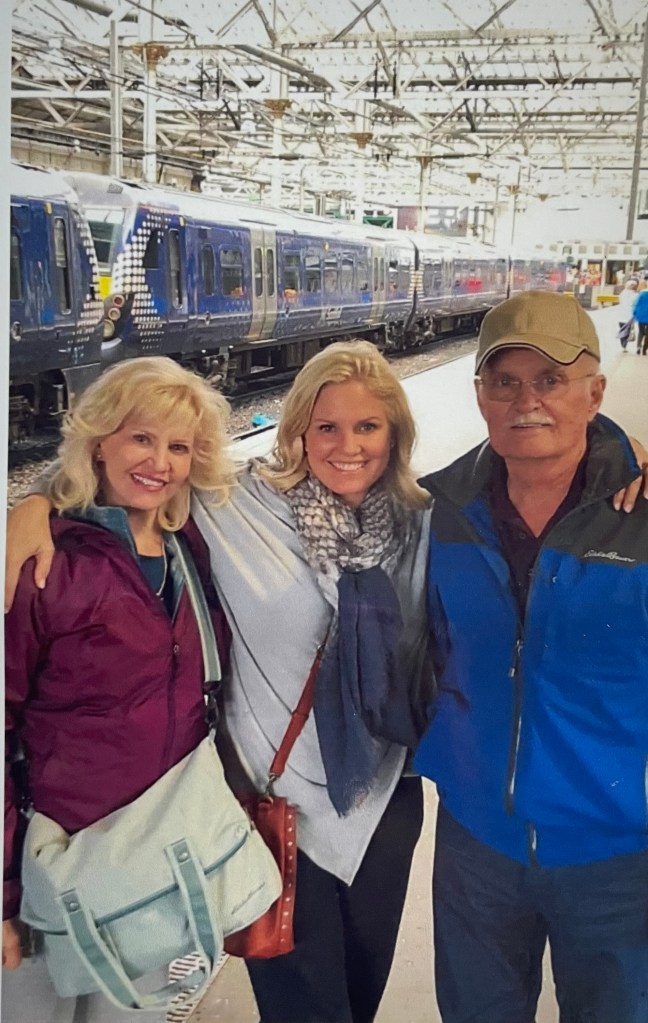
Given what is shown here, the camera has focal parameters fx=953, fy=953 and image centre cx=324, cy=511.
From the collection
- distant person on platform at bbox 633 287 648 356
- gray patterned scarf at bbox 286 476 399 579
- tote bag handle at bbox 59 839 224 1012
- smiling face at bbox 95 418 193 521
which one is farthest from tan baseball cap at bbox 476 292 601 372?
tote bag handle at bbox 59 839 224 1012

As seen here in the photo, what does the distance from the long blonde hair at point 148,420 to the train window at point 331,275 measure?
39cm

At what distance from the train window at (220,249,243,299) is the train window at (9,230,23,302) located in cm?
38

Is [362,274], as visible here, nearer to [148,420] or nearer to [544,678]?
[148,420]

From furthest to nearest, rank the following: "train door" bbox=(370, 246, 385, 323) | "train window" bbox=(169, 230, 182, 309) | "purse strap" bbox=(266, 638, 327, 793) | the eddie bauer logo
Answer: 1. "train door" bbox=(370, 246, 385, 323)
2. "train window" bbox=(169, 230, 182, 309)
3. "purse strap" bbox=(266, 638, 327, 793)
4. the eddie bauer logo

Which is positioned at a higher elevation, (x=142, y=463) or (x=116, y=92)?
→ (x=116, y=92)

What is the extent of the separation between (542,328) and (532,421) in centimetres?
15

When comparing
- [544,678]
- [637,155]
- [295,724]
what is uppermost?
[637,155]

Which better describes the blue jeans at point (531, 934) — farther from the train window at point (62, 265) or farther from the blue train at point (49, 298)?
the train window at point (62, 265)

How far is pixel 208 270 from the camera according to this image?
1.80 meters

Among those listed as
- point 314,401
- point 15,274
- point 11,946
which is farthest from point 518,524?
point 11,946

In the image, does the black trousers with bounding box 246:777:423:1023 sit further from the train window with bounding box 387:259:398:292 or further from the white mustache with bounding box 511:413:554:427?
the train window with bounding box 387:259:398:292

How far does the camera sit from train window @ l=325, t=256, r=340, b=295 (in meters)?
1.82

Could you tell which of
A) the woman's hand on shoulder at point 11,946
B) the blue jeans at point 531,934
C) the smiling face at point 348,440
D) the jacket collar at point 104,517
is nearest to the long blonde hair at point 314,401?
the smiling face at point 348,440

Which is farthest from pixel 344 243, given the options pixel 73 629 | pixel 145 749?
pixel 145 749
